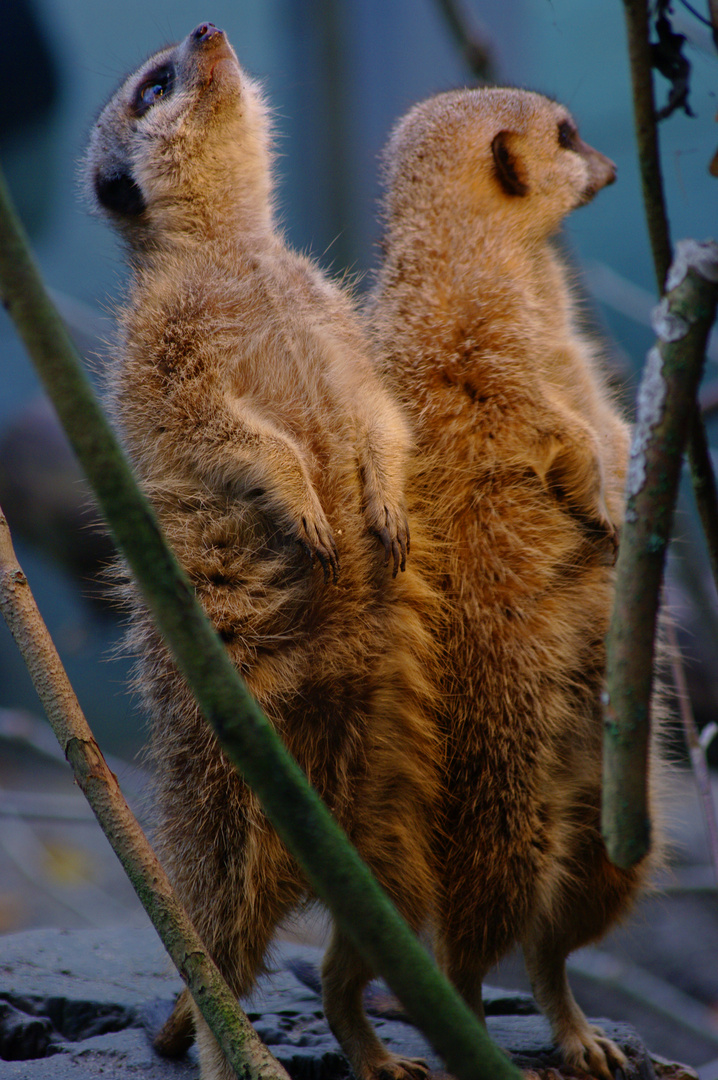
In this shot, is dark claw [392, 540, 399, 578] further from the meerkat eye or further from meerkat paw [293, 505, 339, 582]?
the meerkat eye

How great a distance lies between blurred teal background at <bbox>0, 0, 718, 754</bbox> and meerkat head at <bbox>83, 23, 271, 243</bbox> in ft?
8.86

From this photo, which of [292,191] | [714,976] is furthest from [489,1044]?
[292,191]

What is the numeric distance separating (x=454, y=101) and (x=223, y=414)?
127 cm

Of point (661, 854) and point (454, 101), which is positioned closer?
point (661, 854)

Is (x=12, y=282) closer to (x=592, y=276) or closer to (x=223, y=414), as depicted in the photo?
(x=223, y=414)

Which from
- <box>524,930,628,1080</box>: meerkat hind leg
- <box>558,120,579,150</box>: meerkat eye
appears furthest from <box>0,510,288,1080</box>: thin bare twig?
<box>558,120,579,150</box>: meerkat eye

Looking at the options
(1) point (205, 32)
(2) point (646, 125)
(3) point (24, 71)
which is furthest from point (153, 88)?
(3) point (24, 71)

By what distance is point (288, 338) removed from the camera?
2.00 meters

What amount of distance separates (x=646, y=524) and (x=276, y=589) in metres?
1.00

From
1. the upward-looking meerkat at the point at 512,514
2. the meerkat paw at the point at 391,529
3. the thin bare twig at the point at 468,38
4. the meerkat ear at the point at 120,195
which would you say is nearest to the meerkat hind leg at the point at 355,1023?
the upward-looking meerkat at the point at 512,514

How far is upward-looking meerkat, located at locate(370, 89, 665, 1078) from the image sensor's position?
1857 mm

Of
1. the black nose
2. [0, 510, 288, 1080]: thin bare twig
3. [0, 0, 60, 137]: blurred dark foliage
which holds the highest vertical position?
[0, 0, 60, 137]: blurred dark foliage

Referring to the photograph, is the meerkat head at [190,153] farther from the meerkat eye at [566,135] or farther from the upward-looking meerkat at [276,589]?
the meerkat eye at [566,135]

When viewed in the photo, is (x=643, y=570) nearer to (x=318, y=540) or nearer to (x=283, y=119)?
(x=318, y=540)
